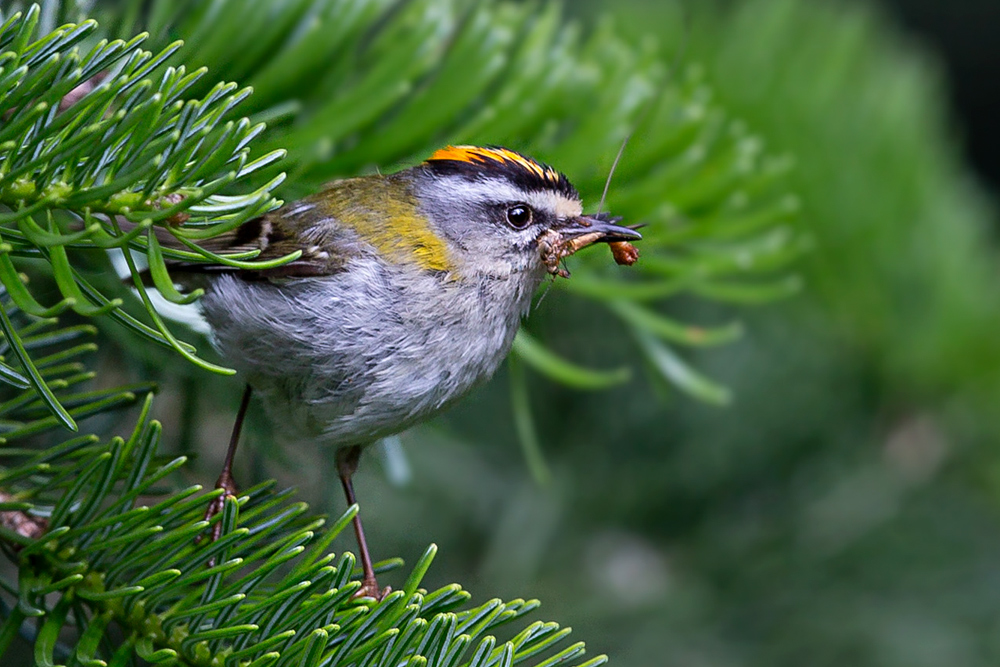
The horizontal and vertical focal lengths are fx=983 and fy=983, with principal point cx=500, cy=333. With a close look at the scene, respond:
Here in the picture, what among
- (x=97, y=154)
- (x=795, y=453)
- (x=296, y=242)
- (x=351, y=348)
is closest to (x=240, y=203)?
(x=97, y=154)

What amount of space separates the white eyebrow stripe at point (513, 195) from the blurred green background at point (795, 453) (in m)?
0.46

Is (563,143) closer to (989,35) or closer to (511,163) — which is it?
(511,163)

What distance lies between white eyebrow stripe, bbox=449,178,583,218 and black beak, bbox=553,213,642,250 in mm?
22

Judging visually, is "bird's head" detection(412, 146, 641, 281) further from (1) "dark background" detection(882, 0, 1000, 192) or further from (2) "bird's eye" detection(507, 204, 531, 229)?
(1) "dark background" detection(882, 0, 1000, 192)

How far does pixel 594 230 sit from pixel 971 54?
3.91 meters

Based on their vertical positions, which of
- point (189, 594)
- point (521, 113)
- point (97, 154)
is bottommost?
point (189, 594)

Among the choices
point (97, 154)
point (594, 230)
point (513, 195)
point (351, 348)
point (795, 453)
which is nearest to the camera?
point (97, 154)

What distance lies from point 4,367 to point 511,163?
0.77 metres

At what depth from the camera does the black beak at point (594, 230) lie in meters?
1.27

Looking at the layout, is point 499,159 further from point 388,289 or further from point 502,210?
point 388,289

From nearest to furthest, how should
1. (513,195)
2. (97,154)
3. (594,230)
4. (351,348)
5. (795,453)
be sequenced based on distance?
(97,154)
(351,348)
(594,230)
(513,195)
(795,453)

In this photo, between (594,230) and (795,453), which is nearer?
(594,230)

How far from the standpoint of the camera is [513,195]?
4.65 feet

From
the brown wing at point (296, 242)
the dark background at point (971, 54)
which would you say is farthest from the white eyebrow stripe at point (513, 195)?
the dark background at point (971, 54)
